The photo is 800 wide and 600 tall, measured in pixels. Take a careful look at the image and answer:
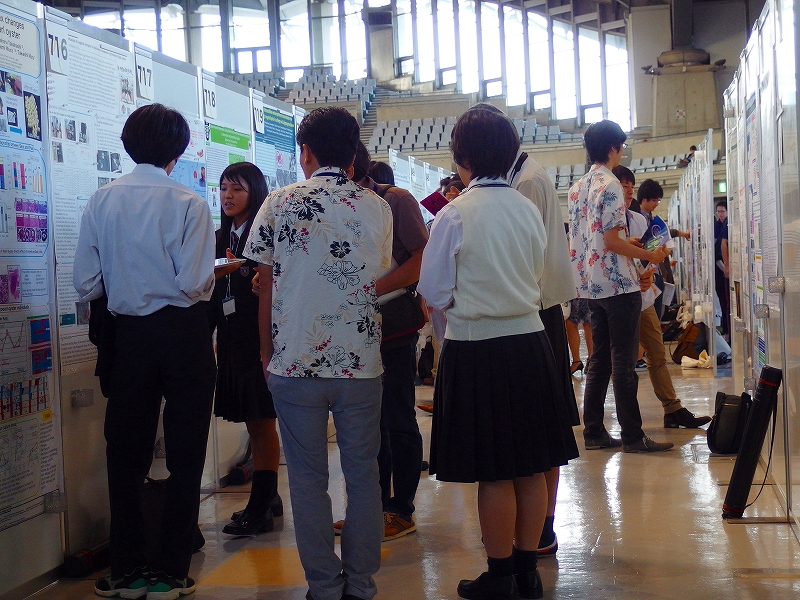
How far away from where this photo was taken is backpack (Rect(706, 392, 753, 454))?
3977 mm

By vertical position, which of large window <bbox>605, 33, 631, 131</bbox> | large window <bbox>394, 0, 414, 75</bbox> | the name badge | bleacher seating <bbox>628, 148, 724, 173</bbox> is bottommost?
the name badge

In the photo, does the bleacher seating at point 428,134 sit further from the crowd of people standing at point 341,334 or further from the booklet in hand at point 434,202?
the crowd of people standing at point 341,334

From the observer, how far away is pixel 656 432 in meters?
4.86

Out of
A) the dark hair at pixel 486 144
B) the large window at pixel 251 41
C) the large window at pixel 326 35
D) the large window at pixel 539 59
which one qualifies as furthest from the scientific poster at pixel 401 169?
the large window at pixel 251 41

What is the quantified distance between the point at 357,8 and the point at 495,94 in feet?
17.9

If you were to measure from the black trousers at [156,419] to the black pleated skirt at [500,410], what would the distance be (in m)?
0.76

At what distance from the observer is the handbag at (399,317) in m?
2.89

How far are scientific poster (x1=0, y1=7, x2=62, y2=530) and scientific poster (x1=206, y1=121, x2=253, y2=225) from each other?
113cm

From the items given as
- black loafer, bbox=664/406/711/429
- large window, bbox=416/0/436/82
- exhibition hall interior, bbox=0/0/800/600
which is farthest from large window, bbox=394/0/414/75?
black loafer, bbox=664/406/711/429

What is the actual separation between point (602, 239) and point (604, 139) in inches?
19.4

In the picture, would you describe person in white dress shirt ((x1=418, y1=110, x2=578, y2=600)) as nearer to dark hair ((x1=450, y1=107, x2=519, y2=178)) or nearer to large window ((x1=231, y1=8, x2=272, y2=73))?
dark hair ((x1=450, y1=107, x2=519, y2=178))

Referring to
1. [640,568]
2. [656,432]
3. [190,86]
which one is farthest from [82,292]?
[656,432]

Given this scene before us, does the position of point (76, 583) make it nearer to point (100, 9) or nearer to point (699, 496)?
point (699, 496)

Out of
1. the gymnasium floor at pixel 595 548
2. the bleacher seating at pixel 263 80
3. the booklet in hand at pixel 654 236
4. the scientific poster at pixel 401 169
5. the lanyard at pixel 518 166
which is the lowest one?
the gymnasium floor at pixel 595 548
